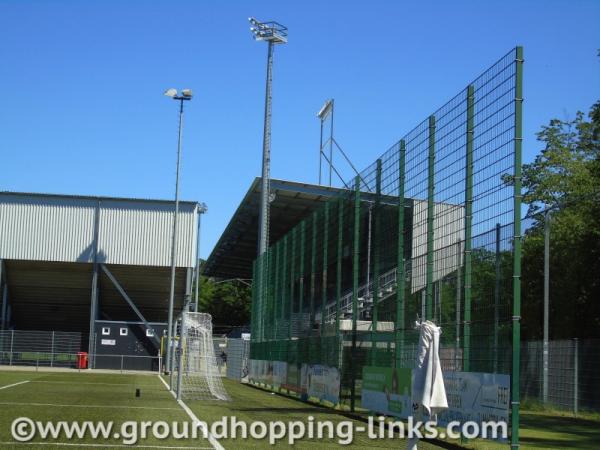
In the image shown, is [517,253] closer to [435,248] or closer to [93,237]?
[435,248]

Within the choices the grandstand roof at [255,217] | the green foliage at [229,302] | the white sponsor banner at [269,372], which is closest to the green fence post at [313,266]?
the white sponsor banner at [269,372]

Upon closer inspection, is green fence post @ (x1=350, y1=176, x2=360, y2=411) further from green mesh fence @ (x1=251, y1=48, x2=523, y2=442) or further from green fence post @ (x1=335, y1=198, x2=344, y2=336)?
green fence post @ (x1=335, y1=198, x2=344, y2=336)

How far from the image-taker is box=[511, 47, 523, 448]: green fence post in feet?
40.0

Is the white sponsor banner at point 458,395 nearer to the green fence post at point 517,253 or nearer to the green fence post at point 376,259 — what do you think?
the green fence post at point 517,253

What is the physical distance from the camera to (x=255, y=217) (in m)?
52.0

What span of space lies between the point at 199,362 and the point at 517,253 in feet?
51.9

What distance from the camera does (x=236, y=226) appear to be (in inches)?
2158

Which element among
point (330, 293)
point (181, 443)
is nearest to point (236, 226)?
point (330, 293)

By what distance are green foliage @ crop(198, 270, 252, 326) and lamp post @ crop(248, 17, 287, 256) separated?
150 ft

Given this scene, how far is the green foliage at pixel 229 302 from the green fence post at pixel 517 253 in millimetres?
76056

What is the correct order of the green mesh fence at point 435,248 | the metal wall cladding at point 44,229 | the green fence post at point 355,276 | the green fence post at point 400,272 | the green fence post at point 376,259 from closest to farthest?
1. the green mesh fence at point 435,248
2. the green fence post at point 400,272
3. the green fence post at point 376,259
4. the green fence post at point 355,276
5. the metal wall cladding at point 44,229

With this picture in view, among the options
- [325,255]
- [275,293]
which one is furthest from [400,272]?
[275,293]

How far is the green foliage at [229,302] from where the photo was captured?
89625 millimetres

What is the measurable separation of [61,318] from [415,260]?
2016 inches
